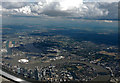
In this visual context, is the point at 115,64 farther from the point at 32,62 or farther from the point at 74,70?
the point at 32,62

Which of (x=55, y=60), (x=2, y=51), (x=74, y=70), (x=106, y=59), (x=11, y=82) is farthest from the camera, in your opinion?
(x=2, y=51)

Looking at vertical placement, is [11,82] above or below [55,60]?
above

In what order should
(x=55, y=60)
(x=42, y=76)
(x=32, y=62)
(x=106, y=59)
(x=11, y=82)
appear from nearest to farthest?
(x=11, y=82) < (x=42, y=76) < (x=32, y=62) < (x=55, y=60) < (x=106, y=59)

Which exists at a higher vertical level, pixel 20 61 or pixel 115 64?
pixel 20 61

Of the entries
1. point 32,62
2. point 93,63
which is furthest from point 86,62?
point 32,62

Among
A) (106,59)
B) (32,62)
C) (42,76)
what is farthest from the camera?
(106,59)

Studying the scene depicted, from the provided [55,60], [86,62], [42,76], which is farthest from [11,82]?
[86,62]

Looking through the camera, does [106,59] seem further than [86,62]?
Yes

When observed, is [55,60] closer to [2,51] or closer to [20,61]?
[20,61]

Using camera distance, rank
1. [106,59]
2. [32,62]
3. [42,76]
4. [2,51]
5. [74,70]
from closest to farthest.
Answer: [42,76] → [74,70] → [32,62] → [106,59] → [2,51]
